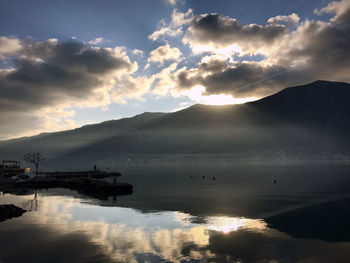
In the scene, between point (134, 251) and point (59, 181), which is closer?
point (134, 251)

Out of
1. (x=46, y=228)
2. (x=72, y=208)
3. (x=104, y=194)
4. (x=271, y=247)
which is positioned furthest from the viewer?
(x=104, y=194)

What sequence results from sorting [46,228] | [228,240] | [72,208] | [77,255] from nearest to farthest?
[77,255], [228,240], [46,228], [72,208]

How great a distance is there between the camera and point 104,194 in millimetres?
77125

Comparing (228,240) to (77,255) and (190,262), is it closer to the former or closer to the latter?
(190,262)

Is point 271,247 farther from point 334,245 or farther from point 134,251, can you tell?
point 134,251

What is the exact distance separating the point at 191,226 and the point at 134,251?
1174 cm

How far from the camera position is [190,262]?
24.0 meters

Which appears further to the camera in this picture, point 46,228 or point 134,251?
point 46,228

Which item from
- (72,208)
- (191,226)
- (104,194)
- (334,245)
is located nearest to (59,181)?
(104,194)

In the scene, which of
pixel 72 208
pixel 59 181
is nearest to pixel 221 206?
pixel 72 208

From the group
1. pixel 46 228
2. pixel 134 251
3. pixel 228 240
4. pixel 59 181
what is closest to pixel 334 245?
pixel 228 240

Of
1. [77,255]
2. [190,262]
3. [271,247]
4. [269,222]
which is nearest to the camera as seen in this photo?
[190,262]

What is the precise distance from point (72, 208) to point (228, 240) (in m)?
33.1

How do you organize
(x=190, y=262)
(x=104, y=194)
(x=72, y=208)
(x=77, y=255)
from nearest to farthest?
1. (x=190, y=262)
2. (x=77, y=255)
3. (x=72, y=208)
4. (x=104, y=194)
